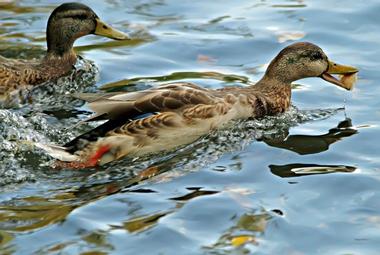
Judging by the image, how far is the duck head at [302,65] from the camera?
33.3 ft

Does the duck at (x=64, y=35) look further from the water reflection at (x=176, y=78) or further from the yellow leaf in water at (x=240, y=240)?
the yellow leaf in water at (x=240, y=240)

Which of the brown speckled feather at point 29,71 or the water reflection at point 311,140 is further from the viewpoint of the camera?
the brown speckled feather at point 29,71

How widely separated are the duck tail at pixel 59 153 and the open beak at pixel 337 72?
111 inches

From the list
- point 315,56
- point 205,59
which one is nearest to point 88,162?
point 315,56

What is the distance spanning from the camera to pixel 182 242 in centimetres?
725

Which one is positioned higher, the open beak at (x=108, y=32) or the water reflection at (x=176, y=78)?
the open beak at (x=108, y=32)

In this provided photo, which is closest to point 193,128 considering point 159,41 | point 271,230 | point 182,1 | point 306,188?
point 306,188

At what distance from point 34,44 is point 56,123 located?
107 inches

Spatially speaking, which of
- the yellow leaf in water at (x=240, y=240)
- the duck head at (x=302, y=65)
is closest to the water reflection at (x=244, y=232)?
the yellow leaf in water at (x=240, y=240)

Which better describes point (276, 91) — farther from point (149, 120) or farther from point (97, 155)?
point (97, 155)

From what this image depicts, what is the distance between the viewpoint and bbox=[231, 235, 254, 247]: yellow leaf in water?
7.25m

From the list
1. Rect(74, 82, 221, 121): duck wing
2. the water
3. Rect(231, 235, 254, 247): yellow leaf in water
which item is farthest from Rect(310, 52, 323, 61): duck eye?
Rect(231, 235, 254, 247): yellow leaf in water

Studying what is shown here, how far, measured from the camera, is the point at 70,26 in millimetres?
11750

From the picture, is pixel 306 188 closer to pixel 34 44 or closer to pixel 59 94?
pixel 59 94
